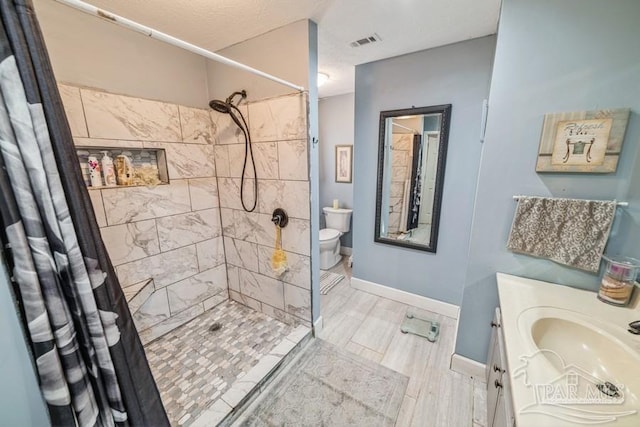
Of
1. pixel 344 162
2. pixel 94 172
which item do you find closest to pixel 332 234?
pixel 344 162

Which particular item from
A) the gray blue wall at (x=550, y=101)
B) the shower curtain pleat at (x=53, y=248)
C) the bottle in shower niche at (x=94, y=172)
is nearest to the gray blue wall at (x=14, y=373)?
the shower curtain pleat at (x=53, y=248)

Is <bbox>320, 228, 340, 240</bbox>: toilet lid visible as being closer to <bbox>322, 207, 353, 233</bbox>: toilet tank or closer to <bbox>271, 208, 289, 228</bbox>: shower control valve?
<bbox>322, 207, 353, 233</bbox>: toilet tank

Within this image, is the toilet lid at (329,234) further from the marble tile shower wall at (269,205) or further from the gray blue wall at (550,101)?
the gray blue wall at (550,101)

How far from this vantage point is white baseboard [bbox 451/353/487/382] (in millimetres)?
1613

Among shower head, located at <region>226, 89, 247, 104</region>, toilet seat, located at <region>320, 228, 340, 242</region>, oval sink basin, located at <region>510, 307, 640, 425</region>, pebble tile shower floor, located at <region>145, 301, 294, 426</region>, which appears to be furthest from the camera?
toilet seat, located at <region>320, 228, 340, 242</region>

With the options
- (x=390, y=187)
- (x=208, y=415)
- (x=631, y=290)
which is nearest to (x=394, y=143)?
(x=390, y=187)

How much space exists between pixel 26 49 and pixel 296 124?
4.03 ft

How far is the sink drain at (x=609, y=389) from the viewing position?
28.5 inches

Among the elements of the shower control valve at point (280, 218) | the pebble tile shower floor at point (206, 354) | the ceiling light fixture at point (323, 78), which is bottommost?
the pebble tile shower floor at point (206, 354)

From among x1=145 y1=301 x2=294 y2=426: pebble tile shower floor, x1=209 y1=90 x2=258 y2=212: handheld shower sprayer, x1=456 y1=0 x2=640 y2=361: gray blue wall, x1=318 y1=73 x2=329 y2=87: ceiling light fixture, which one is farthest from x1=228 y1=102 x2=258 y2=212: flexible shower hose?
x1=456 y1=0 x2=640 y2=361: gray blue wall

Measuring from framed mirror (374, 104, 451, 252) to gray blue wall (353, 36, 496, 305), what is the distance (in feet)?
0.20

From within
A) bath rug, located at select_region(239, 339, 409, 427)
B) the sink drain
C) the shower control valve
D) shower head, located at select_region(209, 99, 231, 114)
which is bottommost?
bath rug, located at select_region(239, 339, 409, 427)

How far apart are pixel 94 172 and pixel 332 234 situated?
2373mm

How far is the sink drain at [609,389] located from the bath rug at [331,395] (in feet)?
3.25
